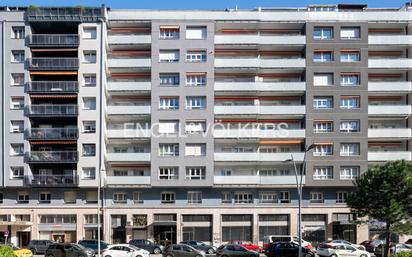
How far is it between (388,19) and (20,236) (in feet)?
155

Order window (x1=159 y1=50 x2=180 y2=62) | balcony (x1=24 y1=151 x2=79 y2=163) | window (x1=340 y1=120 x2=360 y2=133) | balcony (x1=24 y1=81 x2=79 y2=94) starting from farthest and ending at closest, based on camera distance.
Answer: window (x1=159 y1=50 x2=180 y2=62) < window (x1=340 y1=120 x2=360 y2=133) < balcony (x1=24 y1=81 x2=79 y2=94) < balcony (x1=24 y1=151 x2=79 y2=163)

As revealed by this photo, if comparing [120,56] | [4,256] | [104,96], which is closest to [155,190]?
[104,96]

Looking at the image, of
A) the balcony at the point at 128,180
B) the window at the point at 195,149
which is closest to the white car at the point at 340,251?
the window at the point at 195,149

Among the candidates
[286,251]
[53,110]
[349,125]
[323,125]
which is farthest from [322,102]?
[53,110]

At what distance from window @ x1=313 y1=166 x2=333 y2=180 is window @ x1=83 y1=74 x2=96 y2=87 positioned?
25.8 m

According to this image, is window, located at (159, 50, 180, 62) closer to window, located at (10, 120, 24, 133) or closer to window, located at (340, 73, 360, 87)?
window, located at (10, 120, 24, 133)

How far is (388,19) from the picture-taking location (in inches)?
2494

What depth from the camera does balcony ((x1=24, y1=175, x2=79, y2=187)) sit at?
195 feet

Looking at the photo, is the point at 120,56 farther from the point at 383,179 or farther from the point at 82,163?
the point at 383,179

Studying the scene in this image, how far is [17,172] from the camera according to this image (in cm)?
6041

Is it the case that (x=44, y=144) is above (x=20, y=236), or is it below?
above

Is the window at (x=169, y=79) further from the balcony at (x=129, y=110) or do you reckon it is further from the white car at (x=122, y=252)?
the white car at (x=122, y=252)

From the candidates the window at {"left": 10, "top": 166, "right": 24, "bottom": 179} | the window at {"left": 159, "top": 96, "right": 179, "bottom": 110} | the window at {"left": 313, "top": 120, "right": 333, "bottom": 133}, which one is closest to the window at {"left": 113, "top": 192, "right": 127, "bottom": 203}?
the window at {"left": 10, "top": 166, "right": 24, "bottom": 179}

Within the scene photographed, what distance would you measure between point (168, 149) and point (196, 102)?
19.6 feet
